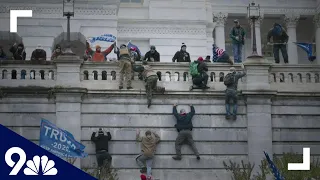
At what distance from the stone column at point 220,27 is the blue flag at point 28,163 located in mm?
45014

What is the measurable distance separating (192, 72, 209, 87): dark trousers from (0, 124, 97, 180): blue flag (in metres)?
18.7

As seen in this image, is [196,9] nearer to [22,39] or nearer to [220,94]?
[22,39]

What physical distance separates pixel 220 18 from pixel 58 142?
118ft

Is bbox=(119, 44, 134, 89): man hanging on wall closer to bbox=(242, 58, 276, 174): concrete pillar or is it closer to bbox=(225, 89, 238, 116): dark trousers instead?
bbox=(225, 89, 238, 116): dark trousers

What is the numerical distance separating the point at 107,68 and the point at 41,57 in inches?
123

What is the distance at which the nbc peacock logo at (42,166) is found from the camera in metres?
19.4

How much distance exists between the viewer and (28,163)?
19.4 meters

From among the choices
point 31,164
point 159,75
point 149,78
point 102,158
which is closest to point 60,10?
point 159,75

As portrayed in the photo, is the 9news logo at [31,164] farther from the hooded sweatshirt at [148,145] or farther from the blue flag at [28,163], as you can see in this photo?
the hooded sweatshirt at [148,145]

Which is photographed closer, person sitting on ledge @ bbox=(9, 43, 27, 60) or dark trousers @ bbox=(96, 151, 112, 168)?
dark trousers @ bbox=(96, 151, 112, 168)

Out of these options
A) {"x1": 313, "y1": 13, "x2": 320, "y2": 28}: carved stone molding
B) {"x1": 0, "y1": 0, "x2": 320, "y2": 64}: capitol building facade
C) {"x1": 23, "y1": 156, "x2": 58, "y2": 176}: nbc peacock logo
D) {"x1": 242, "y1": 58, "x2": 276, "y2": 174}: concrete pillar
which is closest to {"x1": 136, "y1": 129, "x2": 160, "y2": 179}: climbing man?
{"x1": 242, "y1": 58, "x2": 276, "y2": 174}: concrete pillar

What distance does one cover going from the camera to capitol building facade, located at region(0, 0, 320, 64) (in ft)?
166

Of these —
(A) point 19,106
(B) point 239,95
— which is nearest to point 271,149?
(B) point 239,95

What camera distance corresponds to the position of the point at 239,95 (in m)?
37.9
